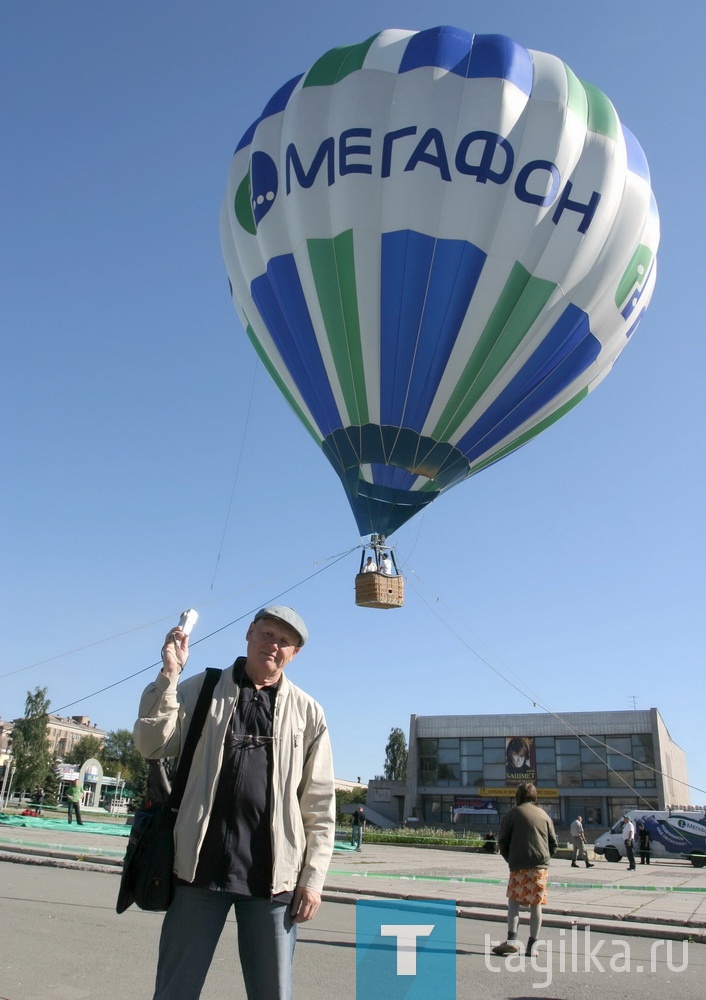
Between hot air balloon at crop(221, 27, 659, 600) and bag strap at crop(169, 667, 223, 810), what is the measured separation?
36.4 ft

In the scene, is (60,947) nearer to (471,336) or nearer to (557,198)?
(471,336)

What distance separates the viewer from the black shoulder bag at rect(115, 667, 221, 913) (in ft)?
8.92

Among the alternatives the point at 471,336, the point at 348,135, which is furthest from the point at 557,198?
the point at 348,135

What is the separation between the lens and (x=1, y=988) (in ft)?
14.0

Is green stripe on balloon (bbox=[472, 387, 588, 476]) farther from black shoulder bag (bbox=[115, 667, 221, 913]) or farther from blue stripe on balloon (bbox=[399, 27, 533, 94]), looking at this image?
black shoulder bag (bbox=[115, 667, 221, 913])

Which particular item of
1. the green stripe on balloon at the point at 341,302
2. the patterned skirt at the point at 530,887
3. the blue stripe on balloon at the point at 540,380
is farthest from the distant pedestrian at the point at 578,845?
the patterned skirt at the point at 530,887

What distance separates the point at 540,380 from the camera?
46.7 feet

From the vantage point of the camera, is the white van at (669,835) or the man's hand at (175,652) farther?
the white van at (669,835)

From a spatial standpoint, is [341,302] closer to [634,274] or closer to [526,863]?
[634,274]

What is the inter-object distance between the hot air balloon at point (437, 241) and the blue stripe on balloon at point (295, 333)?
0.04m

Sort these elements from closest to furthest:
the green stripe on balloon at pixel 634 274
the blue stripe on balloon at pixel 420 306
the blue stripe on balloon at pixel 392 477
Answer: the blue stripe on balloon at pixel 420 306
the green stripe on balloon at pixel 634 274
the blue stripe on balloon at pixel 392 477

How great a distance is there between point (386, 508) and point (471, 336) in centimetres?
376

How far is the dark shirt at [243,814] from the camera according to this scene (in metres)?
2.81

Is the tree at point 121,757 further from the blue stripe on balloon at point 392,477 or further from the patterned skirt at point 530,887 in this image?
the patterned skirt at point 530,887
